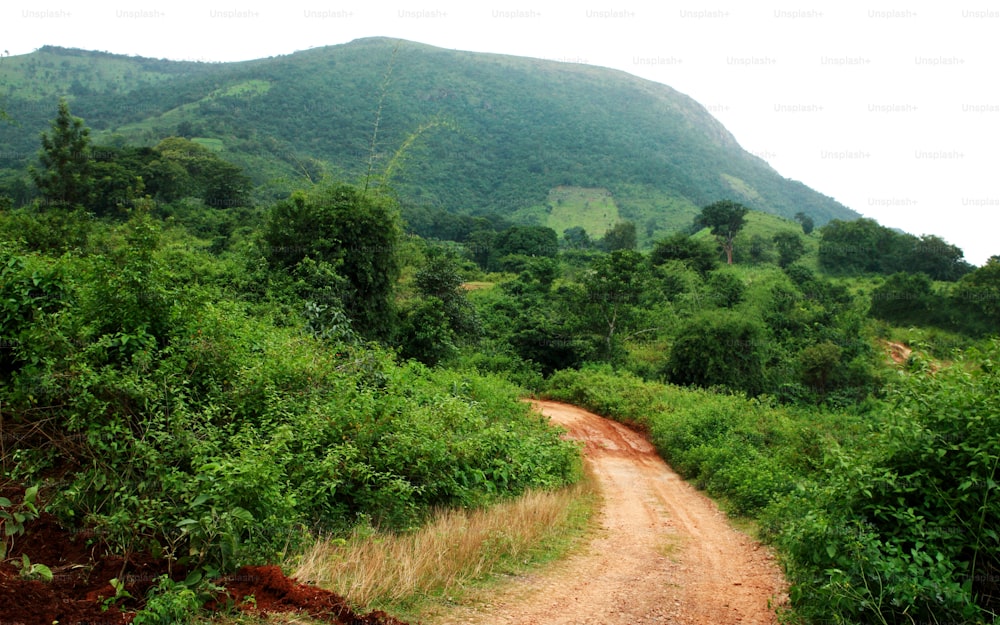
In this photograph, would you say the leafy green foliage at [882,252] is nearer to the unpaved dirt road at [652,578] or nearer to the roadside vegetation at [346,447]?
the roadside vegetation at [346,447]

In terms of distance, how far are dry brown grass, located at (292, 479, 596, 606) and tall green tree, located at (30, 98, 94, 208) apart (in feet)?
113

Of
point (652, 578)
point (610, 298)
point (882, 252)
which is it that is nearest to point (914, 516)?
point (652, 578)

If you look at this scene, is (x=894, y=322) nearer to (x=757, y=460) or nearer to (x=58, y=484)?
(x=757, y=460)

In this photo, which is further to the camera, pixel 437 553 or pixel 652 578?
pixel 652 578

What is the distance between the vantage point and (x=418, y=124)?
96625mm

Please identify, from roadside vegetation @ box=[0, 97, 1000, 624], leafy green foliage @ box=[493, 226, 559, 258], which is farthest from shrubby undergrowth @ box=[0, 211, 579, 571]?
leafy green foliage @ box=[493, 226, 559, 258]

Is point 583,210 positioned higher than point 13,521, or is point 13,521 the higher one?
point 583,210

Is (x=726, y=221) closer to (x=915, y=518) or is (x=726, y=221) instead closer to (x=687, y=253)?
(x=687, y=253)

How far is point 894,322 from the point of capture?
46281 millimetres

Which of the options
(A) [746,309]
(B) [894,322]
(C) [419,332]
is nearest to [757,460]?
(C) [419,332]

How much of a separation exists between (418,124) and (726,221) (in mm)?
52456

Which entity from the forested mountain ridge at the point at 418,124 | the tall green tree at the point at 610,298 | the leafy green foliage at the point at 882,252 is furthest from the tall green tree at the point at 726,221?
the tall green tree at the point at 610,298

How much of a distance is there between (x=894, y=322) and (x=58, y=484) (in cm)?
5298

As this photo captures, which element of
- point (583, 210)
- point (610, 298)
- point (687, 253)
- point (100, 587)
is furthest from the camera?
point (583, 210)
